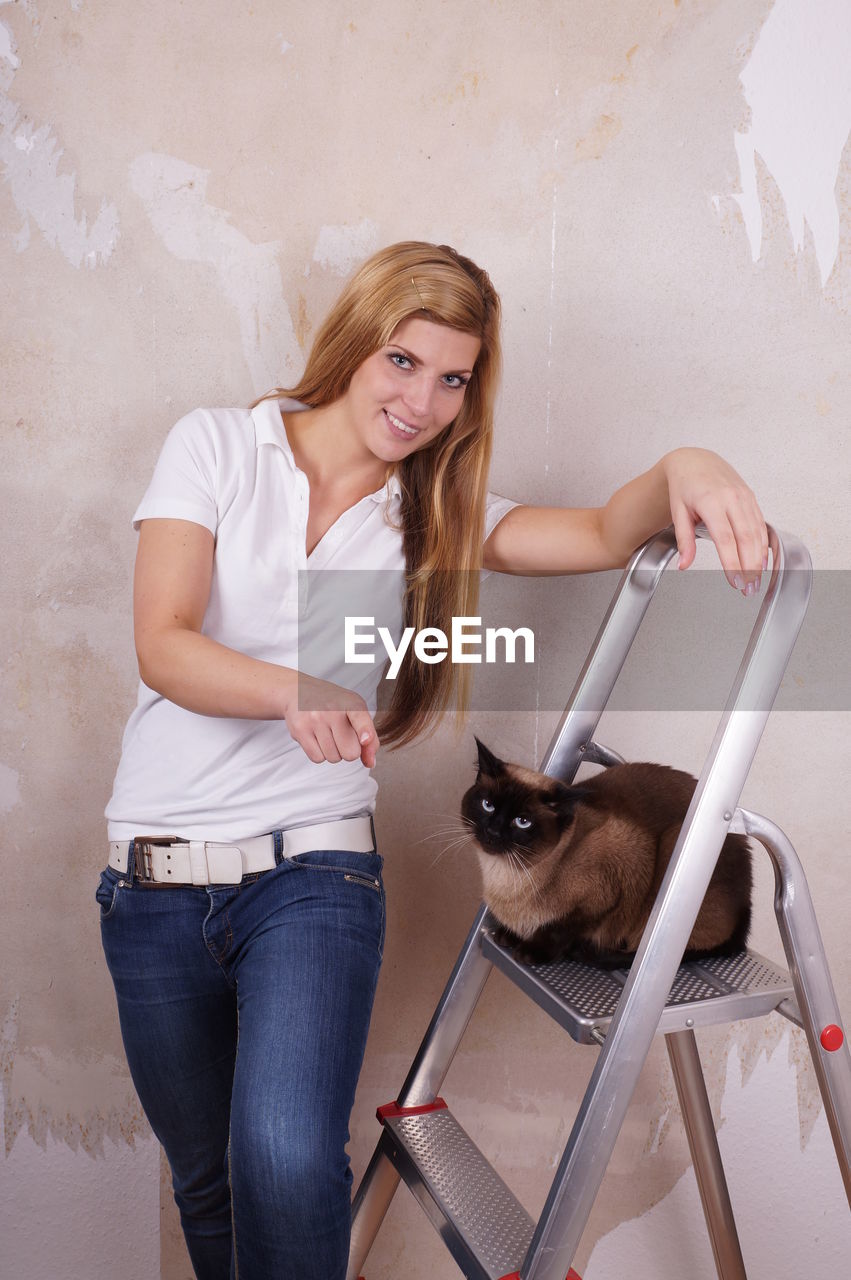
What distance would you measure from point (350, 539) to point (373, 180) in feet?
1.85

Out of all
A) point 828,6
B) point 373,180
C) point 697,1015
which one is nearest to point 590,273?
point 373,180

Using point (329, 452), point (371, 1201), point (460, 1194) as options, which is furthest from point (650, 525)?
point (371, 1201)

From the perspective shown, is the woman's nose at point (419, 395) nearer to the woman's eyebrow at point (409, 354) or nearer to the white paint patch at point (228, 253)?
the woman's eyebrow at point (409, 354)

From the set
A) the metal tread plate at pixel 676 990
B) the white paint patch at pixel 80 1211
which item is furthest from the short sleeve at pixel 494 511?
the white paint patch at pixel 80 1211

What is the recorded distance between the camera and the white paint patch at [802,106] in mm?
1301

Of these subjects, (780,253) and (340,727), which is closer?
(340,727)

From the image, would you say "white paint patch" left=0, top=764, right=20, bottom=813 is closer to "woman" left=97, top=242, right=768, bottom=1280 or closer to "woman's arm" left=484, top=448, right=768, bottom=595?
"woman" left=97, top=242, right=768, bottom=1280

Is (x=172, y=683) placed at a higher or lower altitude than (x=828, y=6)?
lower

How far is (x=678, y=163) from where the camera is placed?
1.34 m

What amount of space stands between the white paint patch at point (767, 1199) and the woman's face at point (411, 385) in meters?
1.09

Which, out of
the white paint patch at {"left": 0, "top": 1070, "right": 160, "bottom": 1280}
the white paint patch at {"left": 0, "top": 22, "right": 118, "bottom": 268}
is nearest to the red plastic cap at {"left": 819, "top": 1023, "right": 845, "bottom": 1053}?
the white paint patch at {"left": 0, "top": 1070, "right": 160, "bottom": 1280}

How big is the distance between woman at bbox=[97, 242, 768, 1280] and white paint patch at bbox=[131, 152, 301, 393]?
0.66ft

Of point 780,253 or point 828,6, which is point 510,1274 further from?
point 828,6

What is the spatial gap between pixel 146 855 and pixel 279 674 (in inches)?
13.1
